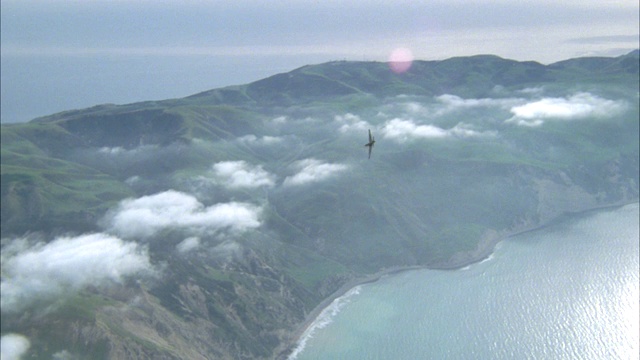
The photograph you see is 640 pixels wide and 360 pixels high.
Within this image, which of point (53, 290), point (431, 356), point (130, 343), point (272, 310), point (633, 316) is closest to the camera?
point (130, 343)

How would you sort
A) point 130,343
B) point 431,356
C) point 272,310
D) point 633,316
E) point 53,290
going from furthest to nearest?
point 272,310 < point 633,316 < point 431,356 < point 53,290 < point 130,343

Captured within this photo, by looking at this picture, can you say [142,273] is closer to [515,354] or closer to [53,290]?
[53,290]

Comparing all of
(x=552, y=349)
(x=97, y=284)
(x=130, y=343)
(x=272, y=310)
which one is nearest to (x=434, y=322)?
(x=552, y=349)

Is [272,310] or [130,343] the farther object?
[272,310]

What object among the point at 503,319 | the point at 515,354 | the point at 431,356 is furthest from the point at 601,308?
the point at 431,356

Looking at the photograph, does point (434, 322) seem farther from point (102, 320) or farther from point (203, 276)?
point (102, 320)

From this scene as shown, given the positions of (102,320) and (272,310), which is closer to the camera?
(102,320)

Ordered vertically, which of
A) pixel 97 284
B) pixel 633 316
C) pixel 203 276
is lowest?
pixel 633 316

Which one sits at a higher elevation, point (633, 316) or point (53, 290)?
point (53, 290)

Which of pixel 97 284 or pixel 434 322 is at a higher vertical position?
pixel 97 284
